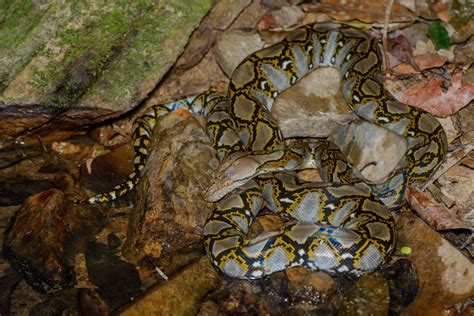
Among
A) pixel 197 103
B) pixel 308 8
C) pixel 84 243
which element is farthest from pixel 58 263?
pixel 308 8

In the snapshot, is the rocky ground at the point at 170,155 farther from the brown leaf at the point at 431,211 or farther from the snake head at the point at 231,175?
the snake head at the point at 231,175

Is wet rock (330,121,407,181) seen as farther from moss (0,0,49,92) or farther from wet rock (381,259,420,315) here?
moss (0,0,49,92)

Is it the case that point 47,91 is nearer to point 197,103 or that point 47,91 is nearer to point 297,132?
point 197,103

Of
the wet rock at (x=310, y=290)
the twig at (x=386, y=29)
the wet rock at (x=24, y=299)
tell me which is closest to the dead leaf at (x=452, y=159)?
the twig at (x=386, y=29)

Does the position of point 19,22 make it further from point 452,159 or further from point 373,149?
point 452,159

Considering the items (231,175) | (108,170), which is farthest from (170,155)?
(108,170)
